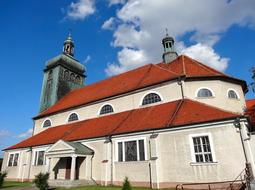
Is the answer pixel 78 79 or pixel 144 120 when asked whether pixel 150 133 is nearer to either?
pixel 144 120

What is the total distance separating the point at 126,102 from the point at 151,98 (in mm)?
2703

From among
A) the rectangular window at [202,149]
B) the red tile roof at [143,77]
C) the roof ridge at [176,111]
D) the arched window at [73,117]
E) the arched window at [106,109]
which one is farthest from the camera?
the arched window at [73,117]

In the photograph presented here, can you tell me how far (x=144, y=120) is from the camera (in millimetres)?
16844

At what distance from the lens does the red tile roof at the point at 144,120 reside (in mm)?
14158

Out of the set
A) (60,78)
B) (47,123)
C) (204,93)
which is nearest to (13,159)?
(47,123)

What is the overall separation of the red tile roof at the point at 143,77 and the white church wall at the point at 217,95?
2.25ft

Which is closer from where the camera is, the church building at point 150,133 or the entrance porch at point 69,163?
the church building at point 150,133

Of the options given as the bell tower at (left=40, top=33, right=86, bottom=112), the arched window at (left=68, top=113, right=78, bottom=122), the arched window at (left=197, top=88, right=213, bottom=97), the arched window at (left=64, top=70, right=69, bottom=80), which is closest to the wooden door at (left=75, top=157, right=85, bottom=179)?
the arched window at (left=68, top=113, right=78, bottom=122)

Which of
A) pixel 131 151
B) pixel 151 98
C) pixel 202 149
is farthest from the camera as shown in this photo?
pixel 151 98

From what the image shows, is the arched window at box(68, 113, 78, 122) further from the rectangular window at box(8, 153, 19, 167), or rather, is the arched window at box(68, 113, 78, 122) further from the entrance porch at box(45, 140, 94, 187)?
the rectangular window at box(8, 153, 19, 167)

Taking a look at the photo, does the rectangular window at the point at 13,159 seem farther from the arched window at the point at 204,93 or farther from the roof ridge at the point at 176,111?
the arched window at the point at 204,93

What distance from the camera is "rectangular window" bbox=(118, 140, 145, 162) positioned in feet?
50.9

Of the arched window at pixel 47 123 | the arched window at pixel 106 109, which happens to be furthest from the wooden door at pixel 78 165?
the arched window at pixel 47 123

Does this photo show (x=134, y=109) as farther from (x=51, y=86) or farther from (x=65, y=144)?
(x=51, y=86)
